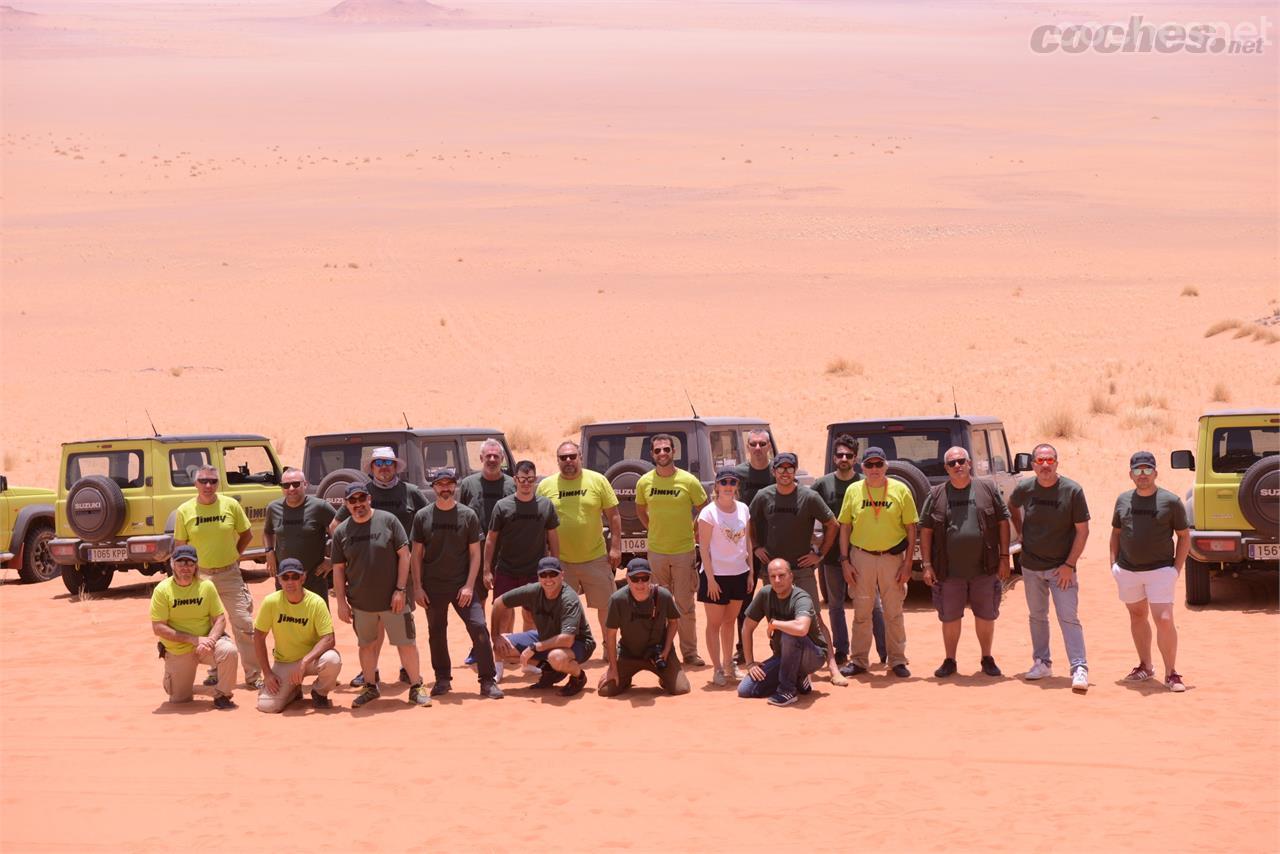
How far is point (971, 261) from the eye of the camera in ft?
180

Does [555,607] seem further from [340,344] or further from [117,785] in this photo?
[340,344]

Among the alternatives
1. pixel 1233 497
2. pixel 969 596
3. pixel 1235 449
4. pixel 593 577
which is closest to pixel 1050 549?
pixel 969 596

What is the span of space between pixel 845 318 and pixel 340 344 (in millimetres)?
14149

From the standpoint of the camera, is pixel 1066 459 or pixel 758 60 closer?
pixel 1066 459

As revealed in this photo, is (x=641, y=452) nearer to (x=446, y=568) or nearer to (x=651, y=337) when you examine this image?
(x=446, y=568)

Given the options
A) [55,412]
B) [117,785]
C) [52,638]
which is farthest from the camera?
[55,412]

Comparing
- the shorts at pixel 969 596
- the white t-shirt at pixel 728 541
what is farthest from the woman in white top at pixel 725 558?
the shorts at pixel 969 596

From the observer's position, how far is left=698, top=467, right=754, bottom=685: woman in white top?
1166 cm

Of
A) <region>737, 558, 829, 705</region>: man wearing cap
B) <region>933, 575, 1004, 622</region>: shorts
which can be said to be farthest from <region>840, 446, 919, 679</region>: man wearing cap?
<region>737, 558, 829, 705</region>: man wearing cap

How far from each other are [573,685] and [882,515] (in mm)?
2522

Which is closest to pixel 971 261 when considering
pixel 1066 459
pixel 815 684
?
pixel 1066 459

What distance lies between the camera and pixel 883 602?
38.8ft

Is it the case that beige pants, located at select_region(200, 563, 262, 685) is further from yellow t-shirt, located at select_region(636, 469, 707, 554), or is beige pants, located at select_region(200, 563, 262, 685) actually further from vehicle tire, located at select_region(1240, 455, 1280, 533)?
vehicle tire, located at select_region(1240, 455, 1280, 533)

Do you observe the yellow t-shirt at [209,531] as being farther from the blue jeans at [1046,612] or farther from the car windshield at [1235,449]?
the car windshield at [1235,449]
